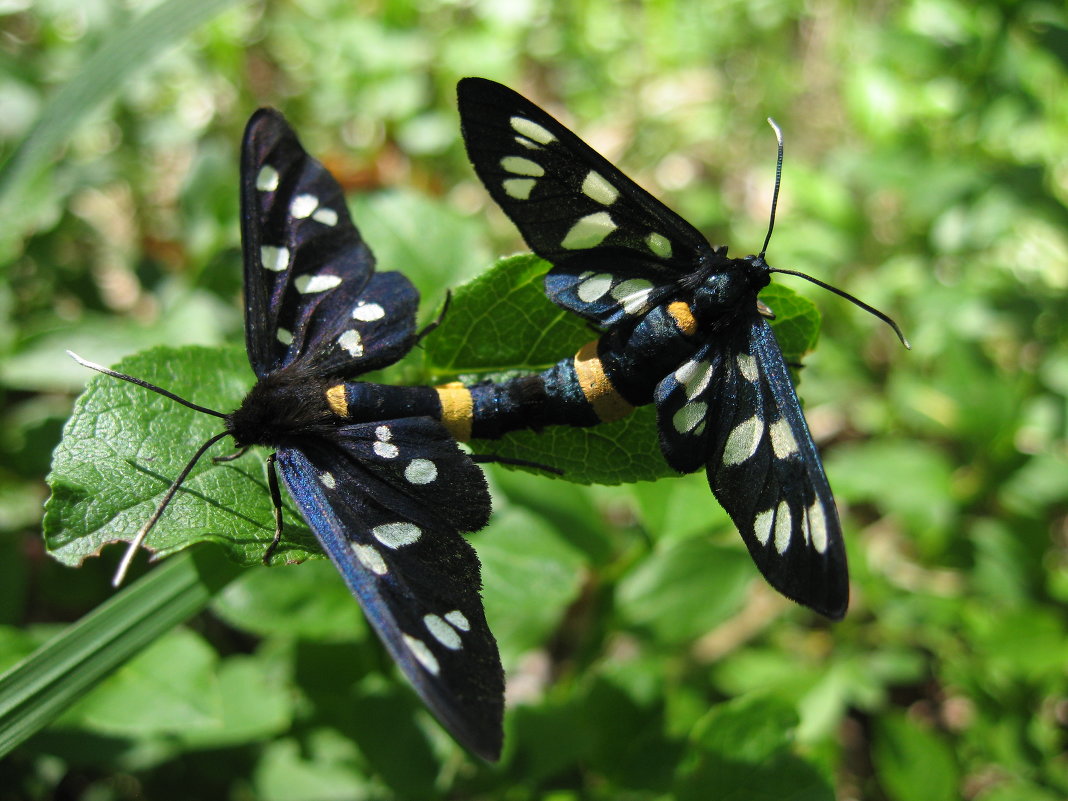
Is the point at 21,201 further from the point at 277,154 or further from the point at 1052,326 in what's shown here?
the point at 1052,326

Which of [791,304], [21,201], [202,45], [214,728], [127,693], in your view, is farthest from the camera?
[202,45]

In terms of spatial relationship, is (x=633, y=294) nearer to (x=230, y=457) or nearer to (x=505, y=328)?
(x=505, y=328)

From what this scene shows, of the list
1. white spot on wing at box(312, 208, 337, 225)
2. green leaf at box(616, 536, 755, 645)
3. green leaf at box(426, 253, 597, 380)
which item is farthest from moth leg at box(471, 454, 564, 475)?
green leaf at box(616, 536, 755, 645)

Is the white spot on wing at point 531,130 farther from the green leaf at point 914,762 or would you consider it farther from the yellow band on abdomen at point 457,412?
the green leaf at point 914,762

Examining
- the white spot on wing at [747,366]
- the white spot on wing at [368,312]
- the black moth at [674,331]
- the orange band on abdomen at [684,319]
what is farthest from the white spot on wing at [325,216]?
the white spot on wing at [747,366]

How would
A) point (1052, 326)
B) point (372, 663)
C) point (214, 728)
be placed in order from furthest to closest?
1. point (1052, 326)
2. point (372, 663)
3. point (214, 728)

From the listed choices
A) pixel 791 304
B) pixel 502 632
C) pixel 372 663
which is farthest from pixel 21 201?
pixel 791 304

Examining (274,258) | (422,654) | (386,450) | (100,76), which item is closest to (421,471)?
(386,450)
